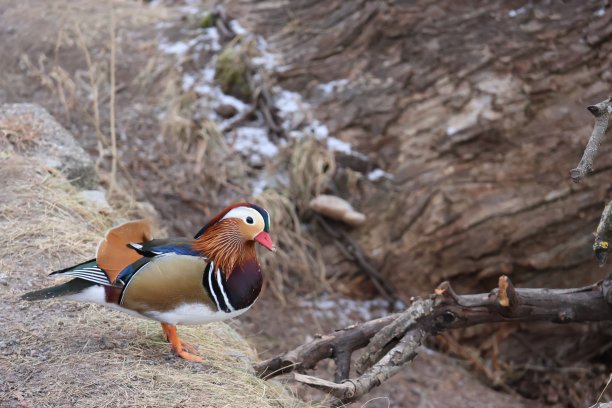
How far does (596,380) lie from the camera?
18.1 ft

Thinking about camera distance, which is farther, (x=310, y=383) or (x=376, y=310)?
(x=376, y=310)

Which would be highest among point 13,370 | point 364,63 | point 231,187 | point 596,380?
point 13,370

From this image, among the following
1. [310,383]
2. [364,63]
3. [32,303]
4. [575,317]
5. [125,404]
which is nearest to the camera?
[125,404]

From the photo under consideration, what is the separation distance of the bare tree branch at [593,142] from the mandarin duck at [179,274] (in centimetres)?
111

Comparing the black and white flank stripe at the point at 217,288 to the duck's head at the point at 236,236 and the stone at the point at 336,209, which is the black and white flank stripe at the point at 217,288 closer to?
the duck's head at the point at 236,236

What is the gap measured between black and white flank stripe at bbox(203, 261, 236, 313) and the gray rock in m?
2.15

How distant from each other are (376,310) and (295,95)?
199 cm

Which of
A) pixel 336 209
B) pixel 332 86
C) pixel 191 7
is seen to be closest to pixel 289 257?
pixel 336 209

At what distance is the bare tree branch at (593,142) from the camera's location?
243cm

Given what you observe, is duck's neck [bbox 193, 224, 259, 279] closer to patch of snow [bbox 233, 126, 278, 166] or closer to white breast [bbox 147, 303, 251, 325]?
white breast [bbox 147, 303, 251, 325]

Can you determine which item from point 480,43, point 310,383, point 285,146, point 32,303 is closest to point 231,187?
point 285,146

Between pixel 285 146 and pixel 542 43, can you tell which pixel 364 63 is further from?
pixel 542 43

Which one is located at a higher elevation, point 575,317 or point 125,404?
point 125,404

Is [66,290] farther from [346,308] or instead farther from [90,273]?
[346,308]
